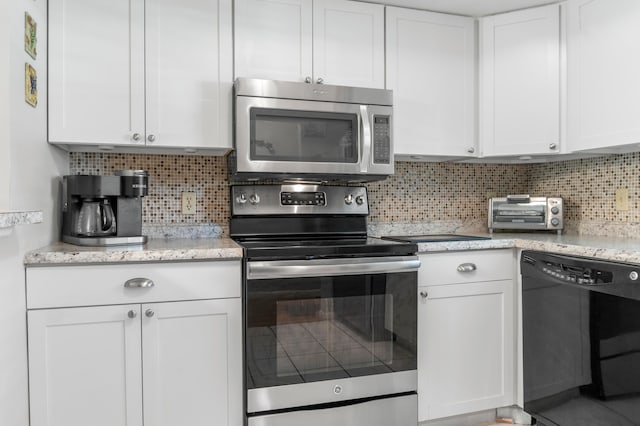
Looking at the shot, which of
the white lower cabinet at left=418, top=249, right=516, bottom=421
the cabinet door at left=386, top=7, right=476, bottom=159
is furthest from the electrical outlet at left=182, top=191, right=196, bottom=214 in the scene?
the white lower cabinet at left=418, top=249, right=516, bottom=421

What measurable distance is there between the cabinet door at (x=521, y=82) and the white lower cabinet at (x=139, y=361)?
1626 mm

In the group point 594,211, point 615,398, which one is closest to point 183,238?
point 615,398

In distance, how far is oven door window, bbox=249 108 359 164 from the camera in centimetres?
211

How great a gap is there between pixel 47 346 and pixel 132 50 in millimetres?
1281

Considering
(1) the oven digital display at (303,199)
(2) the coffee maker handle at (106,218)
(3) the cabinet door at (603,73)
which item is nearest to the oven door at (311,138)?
(1) the oven digital display at (303,199)

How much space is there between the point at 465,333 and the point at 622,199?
1.15 metres

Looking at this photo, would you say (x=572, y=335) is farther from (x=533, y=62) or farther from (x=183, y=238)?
(x=183, y=238)

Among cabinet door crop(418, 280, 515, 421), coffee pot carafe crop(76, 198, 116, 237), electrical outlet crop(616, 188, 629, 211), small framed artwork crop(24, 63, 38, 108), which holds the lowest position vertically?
cabinet door crop(418, 280, 515, 421)

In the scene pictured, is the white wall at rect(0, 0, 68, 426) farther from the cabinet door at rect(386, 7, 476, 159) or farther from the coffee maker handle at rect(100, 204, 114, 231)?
the cabinet door at rect(386, 7, 476, 159)

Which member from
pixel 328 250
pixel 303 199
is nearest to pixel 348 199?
pixel 303 199

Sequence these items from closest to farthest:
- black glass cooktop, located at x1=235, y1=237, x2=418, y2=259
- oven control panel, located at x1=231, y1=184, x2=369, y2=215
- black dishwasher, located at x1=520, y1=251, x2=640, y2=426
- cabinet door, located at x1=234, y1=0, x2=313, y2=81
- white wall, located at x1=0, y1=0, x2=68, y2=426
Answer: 1. white wall, located at x1=0, y1=0, x2=68, y2=426
2. black dishwasher, located at x1=520, y1=251, x2=640, y2=426
3. black glass cooktop, located at x1=235, y1=237, x2=418, y2=259
4. cabinet door, located at x1=234, y1=0, x2=313, y2=81
5. oven control panel, located at x1=231, y1=184, x2=369, y2=215

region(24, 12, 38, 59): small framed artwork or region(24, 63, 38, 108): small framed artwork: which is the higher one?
region(24, 12, 38, 59): small framed artwork

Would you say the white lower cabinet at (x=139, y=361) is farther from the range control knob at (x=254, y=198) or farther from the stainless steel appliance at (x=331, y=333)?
the range control knob at (x=254, y=198)

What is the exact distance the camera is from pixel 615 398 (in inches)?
67.4
